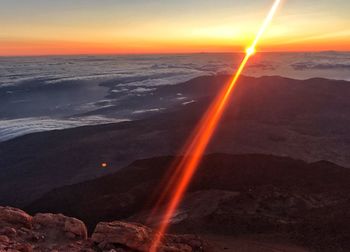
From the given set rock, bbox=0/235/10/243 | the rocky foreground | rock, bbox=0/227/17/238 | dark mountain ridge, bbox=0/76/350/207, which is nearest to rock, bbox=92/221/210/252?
the rocky foreground

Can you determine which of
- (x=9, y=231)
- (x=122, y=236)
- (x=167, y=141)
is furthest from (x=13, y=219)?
(x=167, y=141)

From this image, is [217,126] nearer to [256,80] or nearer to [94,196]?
[94,196]

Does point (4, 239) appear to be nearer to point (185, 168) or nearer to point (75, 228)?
point (75, 228)

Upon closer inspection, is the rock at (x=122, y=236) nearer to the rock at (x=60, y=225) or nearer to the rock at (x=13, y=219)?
the rock at (x=60, y=225)

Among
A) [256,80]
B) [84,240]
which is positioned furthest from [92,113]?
[84,240]

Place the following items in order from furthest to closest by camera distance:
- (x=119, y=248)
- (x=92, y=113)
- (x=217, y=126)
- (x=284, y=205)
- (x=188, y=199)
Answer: (x=92, y=113), (x=217, y=126), (x=188, y=199), (x=284, y=205), (x=119, y=248)

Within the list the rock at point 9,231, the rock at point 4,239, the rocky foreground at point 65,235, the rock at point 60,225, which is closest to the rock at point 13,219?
the rocky foreground at point 65,235

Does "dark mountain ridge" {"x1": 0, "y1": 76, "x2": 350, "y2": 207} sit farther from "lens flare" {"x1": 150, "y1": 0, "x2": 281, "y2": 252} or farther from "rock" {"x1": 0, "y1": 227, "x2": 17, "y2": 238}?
"rock" {"x1": 0, "y1": 227, "x2": 17, "y2": 238}

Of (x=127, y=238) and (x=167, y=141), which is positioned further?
(x=167, y=141)
